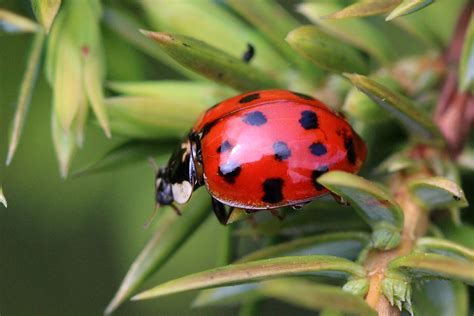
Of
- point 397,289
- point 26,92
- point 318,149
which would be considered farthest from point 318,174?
point 26,92

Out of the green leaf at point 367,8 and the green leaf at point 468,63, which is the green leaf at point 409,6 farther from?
the green leaf at point 468,63

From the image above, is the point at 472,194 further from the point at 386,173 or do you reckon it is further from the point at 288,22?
the point at 288,22

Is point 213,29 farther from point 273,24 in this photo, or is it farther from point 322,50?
point 322,50

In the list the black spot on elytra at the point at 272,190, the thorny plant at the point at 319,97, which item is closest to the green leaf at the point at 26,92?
the thorny plant at the point at 319,97

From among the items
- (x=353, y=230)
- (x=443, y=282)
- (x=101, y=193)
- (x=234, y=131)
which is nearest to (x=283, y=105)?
(x=234, y=131)

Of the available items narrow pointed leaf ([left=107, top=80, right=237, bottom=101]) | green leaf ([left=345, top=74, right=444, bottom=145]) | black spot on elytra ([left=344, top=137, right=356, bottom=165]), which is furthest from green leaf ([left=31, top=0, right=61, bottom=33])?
black spot on elytra ([left=344, top=137, right=356, bottom=165])

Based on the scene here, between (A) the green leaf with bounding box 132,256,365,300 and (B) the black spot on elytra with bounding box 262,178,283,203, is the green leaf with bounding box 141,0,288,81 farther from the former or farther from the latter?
(A) the green leaf with bounding box 132,256,365,300

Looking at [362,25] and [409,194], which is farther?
[362,25]
